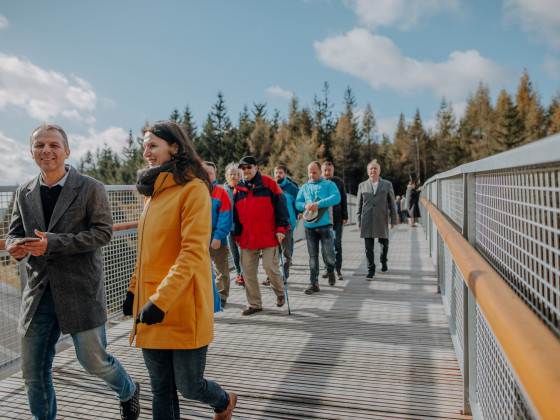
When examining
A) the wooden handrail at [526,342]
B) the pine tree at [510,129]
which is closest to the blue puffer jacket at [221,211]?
the wooden handrail at [526,342]

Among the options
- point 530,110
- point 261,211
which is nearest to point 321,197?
point 261,211

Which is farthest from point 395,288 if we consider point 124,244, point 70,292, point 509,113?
point 509,113

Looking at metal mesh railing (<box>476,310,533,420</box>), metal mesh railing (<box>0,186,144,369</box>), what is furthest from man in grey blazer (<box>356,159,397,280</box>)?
metal mesh railing (<box>476,310,533,420</box>)

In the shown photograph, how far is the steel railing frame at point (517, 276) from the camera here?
2.97 feet

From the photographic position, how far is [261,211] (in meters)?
5.20

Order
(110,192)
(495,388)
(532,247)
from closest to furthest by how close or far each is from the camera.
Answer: (532,247) < (495,388) < (110,192)

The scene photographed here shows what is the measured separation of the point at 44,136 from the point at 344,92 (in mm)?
75985

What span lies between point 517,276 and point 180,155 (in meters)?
1.74

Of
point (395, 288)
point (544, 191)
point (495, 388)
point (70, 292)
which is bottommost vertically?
point (395, 288)

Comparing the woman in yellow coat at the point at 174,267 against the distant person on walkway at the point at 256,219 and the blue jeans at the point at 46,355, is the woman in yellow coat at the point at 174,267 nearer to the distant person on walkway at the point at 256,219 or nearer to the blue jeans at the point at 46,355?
the blue jeans at the point at 46,355

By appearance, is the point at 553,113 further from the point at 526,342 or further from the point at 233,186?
the point at 526,342

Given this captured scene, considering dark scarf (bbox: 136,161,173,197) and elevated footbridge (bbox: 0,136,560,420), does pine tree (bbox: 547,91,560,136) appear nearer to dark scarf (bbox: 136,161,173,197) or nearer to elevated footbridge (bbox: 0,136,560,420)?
elevated footbridge (bbox: 0,136,560,420)

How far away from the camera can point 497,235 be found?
6.31 feet

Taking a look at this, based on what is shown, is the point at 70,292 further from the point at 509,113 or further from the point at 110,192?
the point at 509,113
